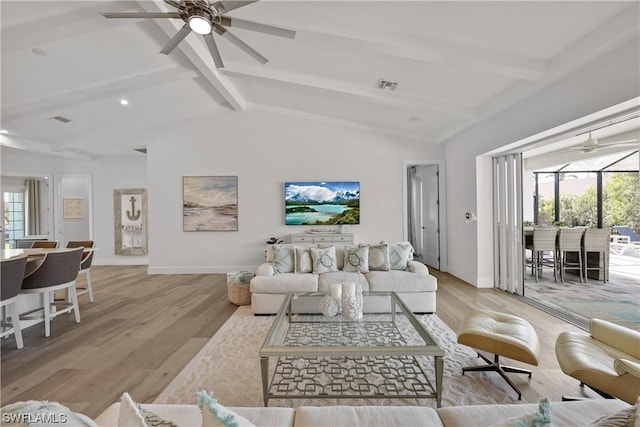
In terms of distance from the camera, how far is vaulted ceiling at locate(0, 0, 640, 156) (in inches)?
102

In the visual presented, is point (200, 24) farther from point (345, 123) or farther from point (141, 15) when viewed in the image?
point (345, 123)

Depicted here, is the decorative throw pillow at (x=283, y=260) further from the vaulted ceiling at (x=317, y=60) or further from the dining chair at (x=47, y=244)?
the dining chair at (x=47, y=244)

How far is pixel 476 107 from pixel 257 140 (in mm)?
4076

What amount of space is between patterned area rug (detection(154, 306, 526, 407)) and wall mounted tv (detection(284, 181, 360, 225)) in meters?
3.31

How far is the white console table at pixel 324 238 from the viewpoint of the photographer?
603cm

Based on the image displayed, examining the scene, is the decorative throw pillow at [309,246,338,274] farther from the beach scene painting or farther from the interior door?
the interior door

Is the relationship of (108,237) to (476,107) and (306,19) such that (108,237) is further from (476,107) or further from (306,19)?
(476,107)

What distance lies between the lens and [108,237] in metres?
7.73

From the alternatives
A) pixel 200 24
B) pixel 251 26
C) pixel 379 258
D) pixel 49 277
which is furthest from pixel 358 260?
pixel 49 277

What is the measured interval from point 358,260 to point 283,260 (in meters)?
1.03

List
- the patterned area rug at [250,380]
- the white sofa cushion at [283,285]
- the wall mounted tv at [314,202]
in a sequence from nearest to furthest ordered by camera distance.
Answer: the patterned area rug at [250,380] → the white sofa cushion at [283,285] → the wall mounted tv at [314,202]

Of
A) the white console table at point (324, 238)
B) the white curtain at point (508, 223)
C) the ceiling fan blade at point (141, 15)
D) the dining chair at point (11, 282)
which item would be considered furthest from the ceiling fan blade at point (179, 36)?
the white curtain at point (508, 223)

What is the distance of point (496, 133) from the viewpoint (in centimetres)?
442

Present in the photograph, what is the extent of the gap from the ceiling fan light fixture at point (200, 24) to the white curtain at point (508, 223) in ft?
14.6
